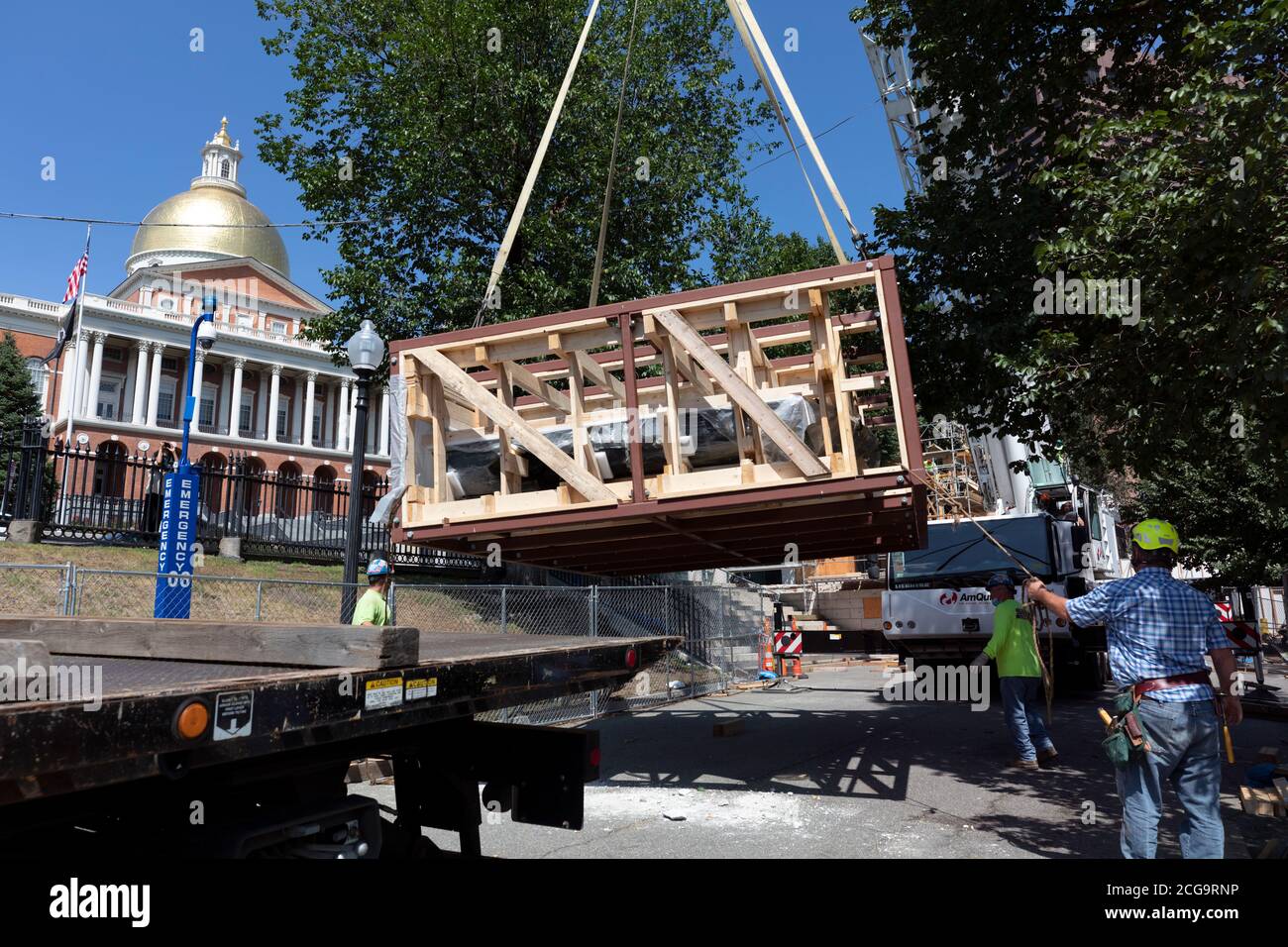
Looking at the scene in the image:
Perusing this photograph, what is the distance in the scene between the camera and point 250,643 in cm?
292

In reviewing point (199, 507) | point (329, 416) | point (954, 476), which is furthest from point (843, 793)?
point (329, 416)

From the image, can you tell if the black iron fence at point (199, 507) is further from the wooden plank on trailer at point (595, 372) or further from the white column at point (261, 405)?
the white column at point (261, 405)

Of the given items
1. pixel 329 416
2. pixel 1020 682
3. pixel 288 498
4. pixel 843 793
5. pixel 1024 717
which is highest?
pixel 329 416

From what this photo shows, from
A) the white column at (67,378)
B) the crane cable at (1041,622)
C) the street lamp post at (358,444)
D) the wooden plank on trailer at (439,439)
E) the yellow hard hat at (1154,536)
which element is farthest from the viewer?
the white column at (67,378)

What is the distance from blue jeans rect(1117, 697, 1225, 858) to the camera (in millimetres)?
4383

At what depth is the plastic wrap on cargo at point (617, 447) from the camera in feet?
20.0

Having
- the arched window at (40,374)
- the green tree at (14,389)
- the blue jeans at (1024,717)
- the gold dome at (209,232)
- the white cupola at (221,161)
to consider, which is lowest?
the blue jeans at (1024,717)

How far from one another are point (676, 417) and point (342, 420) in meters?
56.8

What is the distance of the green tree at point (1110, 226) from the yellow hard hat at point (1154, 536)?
151cm

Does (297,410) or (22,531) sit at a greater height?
(297,410)

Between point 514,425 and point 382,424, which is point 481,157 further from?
point 382,424

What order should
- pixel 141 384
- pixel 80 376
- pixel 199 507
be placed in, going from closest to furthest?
1. pixel 199 507
2. pixel 80 376
3. pixel 141 384

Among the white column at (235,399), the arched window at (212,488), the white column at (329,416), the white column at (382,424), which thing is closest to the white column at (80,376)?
the white column at (235,399)

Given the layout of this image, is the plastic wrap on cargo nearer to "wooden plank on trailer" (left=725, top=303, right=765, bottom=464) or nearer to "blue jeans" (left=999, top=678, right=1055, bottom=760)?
"wooden plank on trailer" (left=725, top=303, right=765, bottom=464)
